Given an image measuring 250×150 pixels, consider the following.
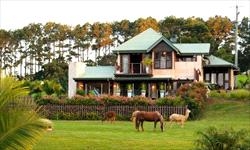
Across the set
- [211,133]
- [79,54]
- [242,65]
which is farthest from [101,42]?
[211,133]

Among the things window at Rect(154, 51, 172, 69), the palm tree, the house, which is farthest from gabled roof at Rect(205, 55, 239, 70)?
the palm tree

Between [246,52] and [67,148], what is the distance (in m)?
72.3

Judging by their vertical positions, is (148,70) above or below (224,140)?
above

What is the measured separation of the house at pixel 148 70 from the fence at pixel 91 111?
12.5 metres

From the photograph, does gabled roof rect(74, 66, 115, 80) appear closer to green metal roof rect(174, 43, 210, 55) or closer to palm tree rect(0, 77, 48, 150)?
green metal roof rect(174, 43, 210, 55)

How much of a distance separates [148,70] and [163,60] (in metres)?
1.69

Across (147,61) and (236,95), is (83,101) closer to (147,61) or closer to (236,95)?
(236,95)

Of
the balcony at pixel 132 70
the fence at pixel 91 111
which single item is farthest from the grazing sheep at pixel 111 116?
the balcony at pixel 132 70

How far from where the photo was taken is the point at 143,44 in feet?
180

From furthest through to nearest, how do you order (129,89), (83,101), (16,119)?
(129,89) → (83,101) → (16,119)

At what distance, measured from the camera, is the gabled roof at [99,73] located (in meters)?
54.3

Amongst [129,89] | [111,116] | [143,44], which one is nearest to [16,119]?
[111,116]

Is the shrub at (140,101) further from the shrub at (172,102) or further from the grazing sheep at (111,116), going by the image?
the grazing sheep at (111,116)

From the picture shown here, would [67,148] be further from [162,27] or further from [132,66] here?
[162,27]
